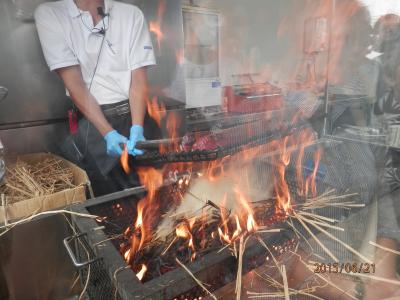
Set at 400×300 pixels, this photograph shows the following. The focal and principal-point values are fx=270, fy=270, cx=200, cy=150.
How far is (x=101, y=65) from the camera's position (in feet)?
7.81

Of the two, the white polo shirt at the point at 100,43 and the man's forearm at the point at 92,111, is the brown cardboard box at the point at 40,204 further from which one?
the white polo shirt at the point at 100,43

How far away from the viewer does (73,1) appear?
2.25m

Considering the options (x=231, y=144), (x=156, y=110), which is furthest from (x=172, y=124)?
(x=231, y=144)

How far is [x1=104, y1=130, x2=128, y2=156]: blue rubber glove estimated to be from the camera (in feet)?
7.50

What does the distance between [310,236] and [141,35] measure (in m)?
2.24

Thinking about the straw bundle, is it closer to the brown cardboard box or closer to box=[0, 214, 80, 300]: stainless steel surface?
the brown cardboard box

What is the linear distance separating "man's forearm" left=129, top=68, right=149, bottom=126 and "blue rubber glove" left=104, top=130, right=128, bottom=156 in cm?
26

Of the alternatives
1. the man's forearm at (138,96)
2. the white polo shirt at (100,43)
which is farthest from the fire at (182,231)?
the white polo shirt at (100,43)

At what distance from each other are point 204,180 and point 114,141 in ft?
3.27

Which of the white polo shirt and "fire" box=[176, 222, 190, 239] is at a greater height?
the white polo shirt

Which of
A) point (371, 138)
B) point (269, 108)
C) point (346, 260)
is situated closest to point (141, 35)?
point (269, 108)

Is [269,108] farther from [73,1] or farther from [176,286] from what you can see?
[176,286]
